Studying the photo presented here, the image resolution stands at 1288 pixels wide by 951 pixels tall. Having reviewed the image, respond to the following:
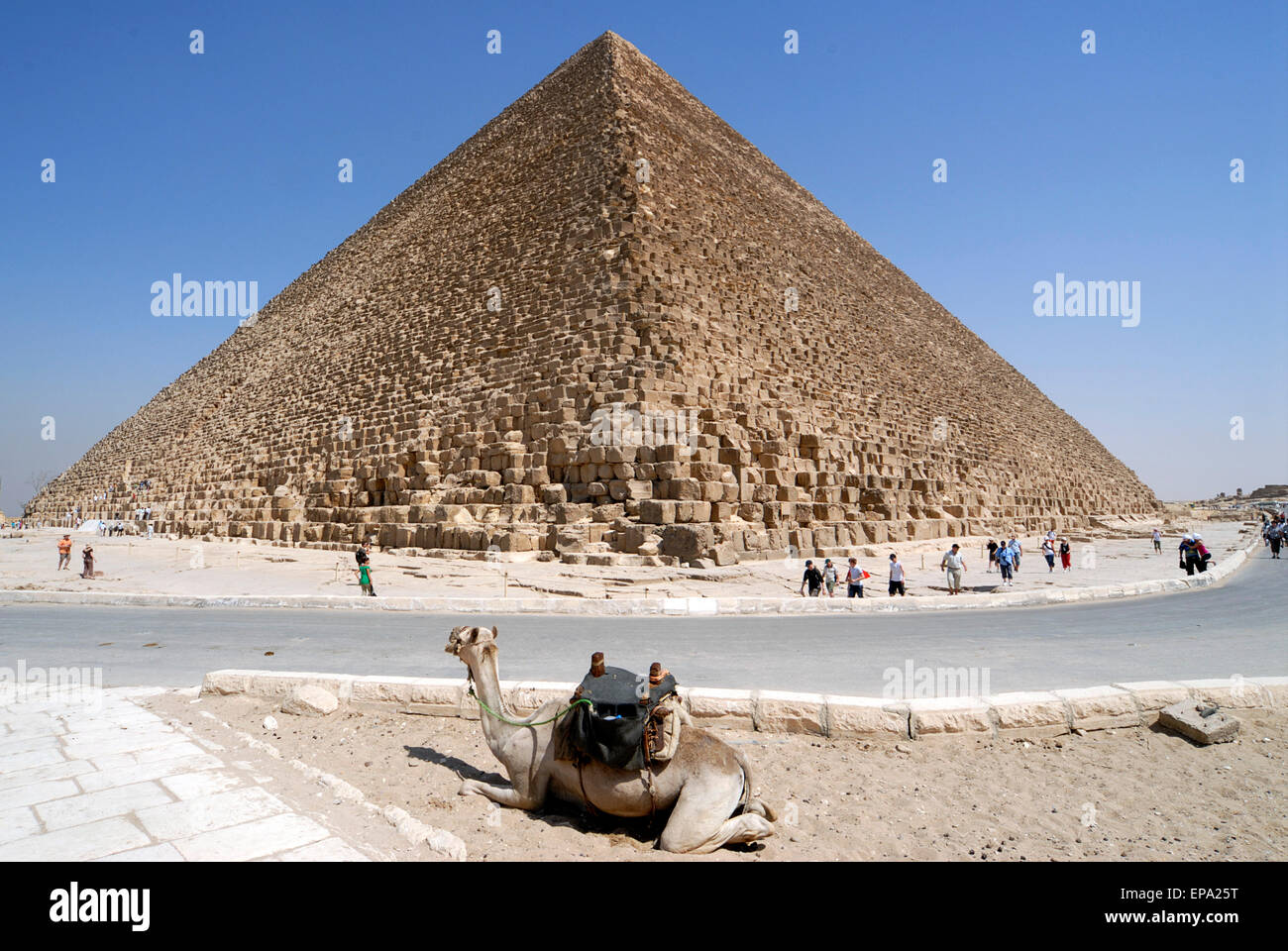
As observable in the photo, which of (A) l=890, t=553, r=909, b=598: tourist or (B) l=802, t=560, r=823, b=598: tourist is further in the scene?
(A) l=890, t=553, r=909, b=598: tourist

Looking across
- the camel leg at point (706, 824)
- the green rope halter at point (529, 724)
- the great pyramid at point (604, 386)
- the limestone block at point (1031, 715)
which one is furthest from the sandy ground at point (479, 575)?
the camel leg at point (706, 824)

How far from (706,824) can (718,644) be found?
4.17m

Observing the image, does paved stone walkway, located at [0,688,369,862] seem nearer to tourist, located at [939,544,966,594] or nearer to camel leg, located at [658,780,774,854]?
camel leg, located at [658,780,774,854]

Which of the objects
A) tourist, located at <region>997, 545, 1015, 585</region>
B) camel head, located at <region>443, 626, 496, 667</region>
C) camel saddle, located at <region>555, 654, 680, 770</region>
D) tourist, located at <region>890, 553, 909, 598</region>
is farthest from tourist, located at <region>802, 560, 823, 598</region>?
camel saddle, located at <region>555, 654, 680, 770</region>

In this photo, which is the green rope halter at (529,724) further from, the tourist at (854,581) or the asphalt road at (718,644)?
the tourist at (854,581)

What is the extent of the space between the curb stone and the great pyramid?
28.2ft

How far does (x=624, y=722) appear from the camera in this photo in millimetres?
2881

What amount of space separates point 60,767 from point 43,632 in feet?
19.6

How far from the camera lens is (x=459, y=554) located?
14.5m

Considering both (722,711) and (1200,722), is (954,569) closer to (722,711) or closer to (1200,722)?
(1200,722)

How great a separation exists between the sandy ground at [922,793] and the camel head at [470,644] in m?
0.64

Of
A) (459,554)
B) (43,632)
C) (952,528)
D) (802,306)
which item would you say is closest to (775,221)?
(802,306)

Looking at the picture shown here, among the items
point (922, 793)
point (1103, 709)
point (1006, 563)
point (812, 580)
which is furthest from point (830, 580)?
point (922, 793)

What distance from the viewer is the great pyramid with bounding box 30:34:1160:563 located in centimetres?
1519
